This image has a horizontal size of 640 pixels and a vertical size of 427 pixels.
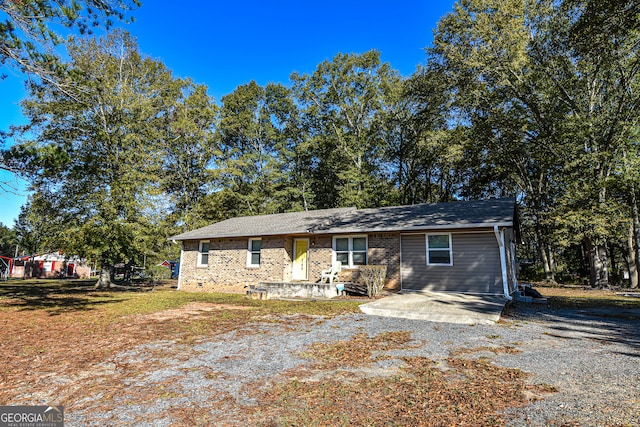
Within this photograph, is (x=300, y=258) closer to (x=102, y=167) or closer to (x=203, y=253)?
(x=203, y=253)

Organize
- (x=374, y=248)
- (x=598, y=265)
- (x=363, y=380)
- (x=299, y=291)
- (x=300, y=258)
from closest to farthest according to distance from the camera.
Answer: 1. (x=363, y=380)
2. (x=299, y=291)
3. (x=374, y=248)
4. (x=300, y=258)
5. (x=598, y=265)

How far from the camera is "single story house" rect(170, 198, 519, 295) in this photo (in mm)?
11516

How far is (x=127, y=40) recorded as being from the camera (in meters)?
21.1

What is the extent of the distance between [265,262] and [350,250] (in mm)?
4242

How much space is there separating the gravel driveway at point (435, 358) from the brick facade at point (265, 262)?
208 inches

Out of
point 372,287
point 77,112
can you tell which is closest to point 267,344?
point 372,287

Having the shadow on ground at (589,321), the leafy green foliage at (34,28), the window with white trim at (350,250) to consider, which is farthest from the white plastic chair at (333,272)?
the leafy green foliage at (34,28)

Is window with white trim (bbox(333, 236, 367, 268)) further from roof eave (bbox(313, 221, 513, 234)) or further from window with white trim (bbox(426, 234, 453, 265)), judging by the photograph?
window with white trim (bbox(426, 234, 453, 265))

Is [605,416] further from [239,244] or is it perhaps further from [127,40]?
[127,40]

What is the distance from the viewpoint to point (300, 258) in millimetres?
15875

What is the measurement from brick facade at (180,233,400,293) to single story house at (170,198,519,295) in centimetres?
4

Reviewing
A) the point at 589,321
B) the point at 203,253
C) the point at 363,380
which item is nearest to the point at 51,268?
the point at 203,253

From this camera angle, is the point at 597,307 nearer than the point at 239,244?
Yes

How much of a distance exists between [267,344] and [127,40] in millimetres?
23601
